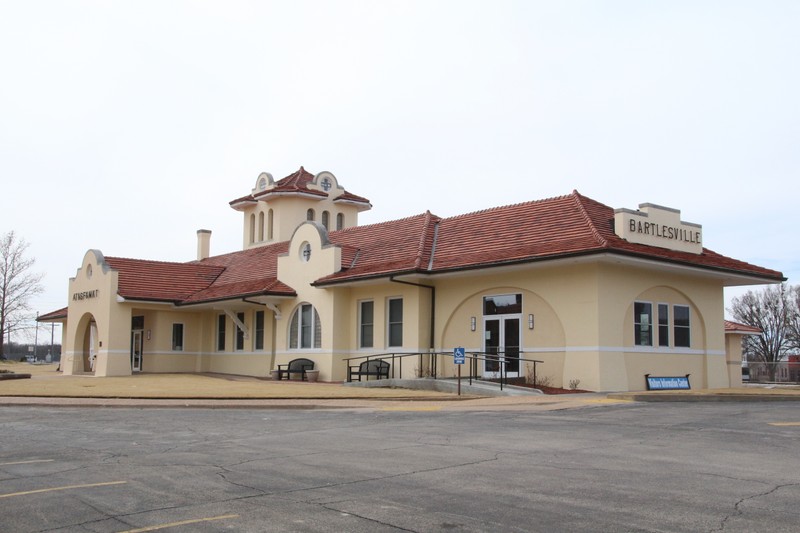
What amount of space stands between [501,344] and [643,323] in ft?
14.1

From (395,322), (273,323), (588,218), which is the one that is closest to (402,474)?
(588,218)

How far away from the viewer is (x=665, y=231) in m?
24.9

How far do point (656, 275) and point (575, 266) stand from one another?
293 centimetres

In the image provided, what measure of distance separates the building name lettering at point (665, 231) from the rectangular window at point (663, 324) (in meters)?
2.14

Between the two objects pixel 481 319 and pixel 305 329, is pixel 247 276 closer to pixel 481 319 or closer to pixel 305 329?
pixel 305 329

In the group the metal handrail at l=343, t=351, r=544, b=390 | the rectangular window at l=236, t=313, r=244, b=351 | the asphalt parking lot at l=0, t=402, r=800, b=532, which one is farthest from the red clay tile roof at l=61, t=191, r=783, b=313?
the asphalt parking lot at l=0, t=402, r=800, b=532

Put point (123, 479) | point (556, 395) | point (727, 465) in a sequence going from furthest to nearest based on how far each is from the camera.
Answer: point (556, 395) < point (727, 465) < point (123, 479)

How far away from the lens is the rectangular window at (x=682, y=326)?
2570 centimetres

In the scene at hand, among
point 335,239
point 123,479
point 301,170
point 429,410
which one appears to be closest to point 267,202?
point 301,170

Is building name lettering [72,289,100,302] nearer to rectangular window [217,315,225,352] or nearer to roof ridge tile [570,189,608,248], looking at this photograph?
rectangular window [217,315,225,352]

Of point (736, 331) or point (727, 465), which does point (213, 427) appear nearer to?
point (727, 465)

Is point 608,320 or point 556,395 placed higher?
point 608,320

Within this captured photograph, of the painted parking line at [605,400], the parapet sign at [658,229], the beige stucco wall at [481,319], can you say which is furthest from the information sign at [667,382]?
the painted parking line at [605,400]

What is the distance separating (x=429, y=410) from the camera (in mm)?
17859
